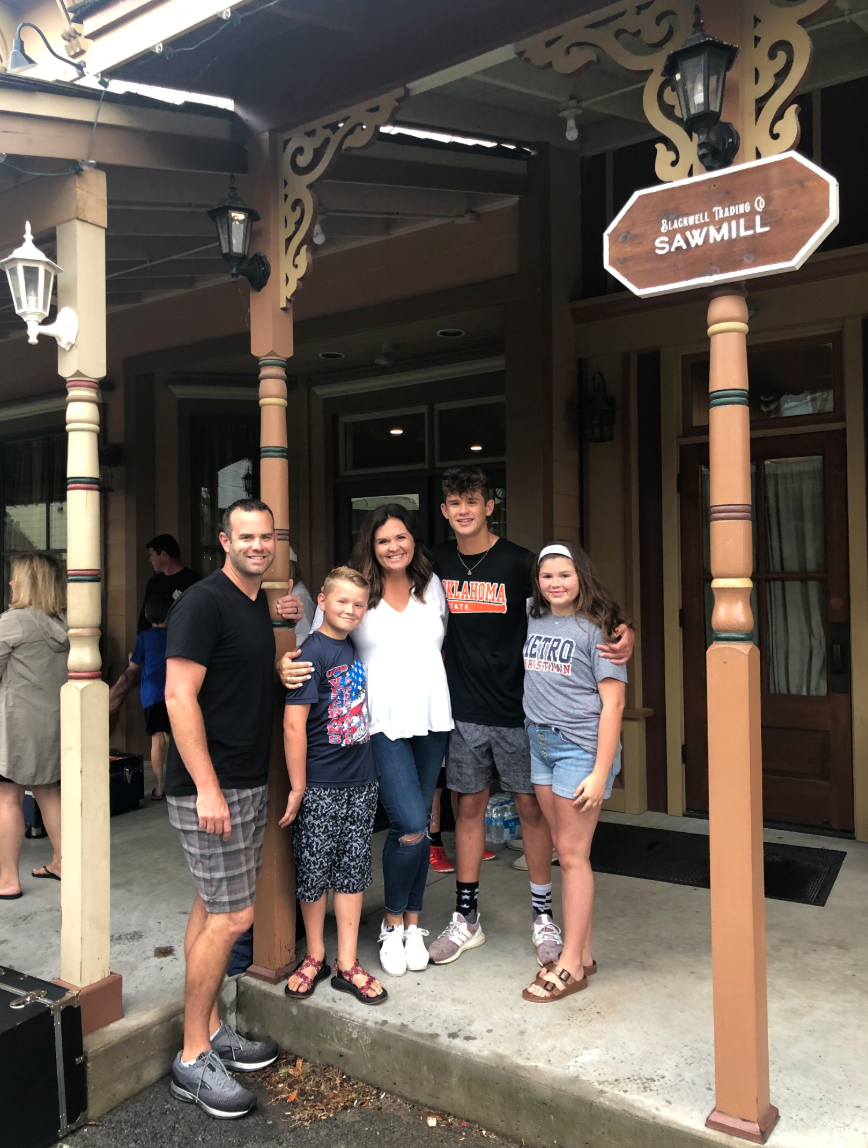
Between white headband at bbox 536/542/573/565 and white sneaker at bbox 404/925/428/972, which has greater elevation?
white headband at bbox 536/542/573/565

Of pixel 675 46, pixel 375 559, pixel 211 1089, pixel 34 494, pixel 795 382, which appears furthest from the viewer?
pixel 34 494

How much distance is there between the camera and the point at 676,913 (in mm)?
3750

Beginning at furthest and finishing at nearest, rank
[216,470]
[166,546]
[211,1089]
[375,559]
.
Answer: [216,470]
[166,546]
[375,559]
[211,1089]

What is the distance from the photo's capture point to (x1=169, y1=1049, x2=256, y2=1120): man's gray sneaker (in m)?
2.72

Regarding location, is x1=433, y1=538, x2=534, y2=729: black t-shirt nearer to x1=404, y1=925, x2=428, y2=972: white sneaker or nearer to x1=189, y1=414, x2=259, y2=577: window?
x1=404, y1=925, x2=428, y2=972: white sneaker

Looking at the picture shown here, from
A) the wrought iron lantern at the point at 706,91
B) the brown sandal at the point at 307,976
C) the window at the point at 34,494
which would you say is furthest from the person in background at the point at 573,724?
the window at the point at 34,494

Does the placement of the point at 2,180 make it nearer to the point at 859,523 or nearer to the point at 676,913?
the point at 676,913

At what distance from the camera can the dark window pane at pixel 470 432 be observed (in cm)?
619

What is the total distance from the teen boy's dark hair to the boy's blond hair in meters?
1.35

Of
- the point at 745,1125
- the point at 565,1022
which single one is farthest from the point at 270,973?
the point at 745,1125

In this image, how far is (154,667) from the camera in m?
5.61

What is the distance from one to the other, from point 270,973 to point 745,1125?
1.69m

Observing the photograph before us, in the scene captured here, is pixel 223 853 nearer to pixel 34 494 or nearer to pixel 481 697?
pixel 481 697

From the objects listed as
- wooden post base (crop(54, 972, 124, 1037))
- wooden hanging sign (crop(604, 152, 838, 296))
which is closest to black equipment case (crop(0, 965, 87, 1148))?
wooden post base (crop(54, 972, 124, 1037))
